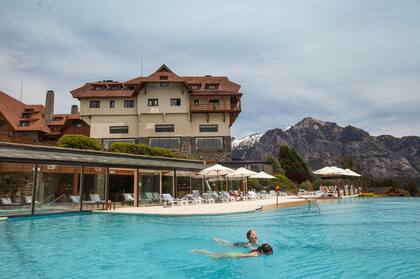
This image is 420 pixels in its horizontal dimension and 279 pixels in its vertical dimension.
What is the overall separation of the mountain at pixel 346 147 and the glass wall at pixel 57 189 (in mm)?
84174

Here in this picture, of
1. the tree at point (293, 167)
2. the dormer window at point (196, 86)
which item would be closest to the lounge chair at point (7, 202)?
the dormer window at point (196, 86)

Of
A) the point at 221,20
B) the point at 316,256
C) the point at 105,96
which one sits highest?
the point at 105,96

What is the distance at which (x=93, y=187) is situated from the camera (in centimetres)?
1642

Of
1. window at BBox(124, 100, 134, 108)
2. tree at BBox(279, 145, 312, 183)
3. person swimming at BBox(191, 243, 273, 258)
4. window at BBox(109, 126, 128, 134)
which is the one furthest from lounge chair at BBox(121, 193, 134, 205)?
tree at BBox(279, 145, 312, 183)

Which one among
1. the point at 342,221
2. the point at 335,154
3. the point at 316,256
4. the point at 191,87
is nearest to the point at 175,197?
the point at 342,221

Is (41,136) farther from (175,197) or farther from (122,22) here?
(122,22)

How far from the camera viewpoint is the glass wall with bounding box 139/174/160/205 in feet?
61.7

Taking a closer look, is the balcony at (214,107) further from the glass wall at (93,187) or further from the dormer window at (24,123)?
the glass wall at (93,187)

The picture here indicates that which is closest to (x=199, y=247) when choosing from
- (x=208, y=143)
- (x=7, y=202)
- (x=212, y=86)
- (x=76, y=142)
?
(x=7, y=202)

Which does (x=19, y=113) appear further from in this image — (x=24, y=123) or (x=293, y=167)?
(x=293, y=167)

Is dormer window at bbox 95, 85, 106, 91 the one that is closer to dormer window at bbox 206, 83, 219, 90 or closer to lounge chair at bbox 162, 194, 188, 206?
dormer window at bbox 206, 83, 219, 90

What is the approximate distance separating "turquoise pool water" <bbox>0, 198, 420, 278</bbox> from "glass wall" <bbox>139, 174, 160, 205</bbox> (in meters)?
5.78

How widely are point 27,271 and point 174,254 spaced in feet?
10.2

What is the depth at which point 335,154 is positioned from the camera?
122438mm
